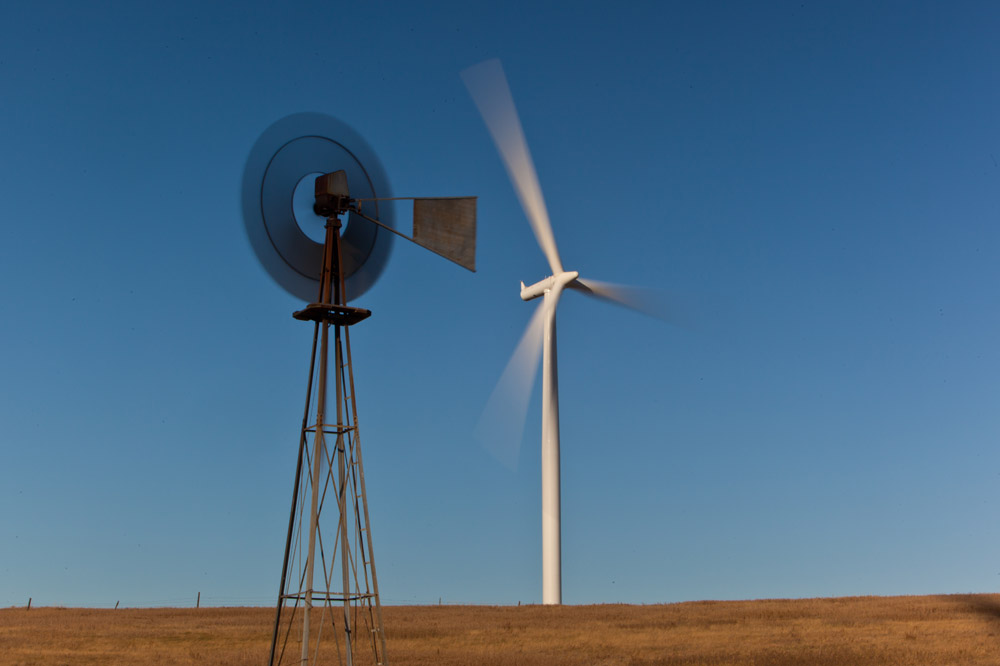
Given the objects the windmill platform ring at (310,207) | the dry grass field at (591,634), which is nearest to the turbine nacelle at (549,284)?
the dry grass field at (591,634)

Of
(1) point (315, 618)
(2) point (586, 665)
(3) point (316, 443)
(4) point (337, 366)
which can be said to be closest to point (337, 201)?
(4) point (337, 366)

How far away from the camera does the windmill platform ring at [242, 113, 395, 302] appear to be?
21.5 metres

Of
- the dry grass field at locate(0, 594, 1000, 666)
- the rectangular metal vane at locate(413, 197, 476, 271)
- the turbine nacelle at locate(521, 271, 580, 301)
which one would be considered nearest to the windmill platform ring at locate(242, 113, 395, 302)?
the rectangular metal vane at locate(413, 197, 476, 271)

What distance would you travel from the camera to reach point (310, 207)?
891 inches

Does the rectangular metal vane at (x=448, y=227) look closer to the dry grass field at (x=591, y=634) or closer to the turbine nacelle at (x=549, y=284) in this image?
the dry grass field at (x=591, y=634)

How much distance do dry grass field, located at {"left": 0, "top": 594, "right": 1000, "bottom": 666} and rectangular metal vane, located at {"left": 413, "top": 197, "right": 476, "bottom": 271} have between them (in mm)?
11254

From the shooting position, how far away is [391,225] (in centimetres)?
2359

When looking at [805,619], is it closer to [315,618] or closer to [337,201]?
[315,618]

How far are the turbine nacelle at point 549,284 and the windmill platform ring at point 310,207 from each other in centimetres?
1973

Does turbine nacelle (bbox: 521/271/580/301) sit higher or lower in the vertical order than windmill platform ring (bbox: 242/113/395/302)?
higher

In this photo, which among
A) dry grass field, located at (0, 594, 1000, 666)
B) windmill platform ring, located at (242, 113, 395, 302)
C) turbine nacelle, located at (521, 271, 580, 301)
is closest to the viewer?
windmill platform ring, located at (242, 113, 395, 302)

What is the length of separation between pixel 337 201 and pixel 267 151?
71.7 inches

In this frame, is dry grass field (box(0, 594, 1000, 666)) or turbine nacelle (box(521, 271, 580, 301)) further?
turbine nacelle (box(521, 271, 580, 301))

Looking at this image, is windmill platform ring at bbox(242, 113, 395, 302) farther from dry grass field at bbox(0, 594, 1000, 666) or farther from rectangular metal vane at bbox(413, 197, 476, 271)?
dry grass field at bbox(0, 594, 1000, 666)
